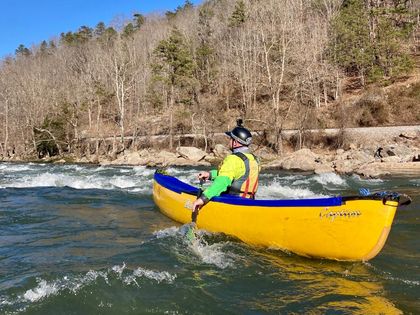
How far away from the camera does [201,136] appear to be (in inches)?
1315

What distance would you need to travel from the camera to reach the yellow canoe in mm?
4691

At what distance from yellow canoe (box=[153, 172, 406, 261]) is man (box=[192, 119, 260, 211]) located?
0.83 feet

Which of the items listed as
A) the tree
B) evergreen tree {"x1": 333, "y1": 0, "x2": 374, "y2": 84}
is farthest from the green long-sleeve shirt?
evergreen tree {"x1": 333, "y1": 0, "x2": 374, "y2": 84}

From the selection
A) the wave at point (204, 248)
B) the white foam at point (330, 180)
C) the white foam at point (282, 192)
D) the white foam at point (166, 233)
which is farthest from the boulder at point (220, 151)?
the wave at point (204, 248)

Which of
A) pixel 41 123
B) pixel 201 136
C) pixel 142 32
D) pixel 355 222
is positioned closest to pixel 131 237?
pixel 355 222

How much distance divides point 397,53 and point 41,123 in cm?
3137

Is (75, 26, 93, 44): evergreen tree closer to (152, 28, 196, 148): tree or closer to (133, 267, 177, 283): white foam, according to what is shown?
(152, 28, 196, 148): tree

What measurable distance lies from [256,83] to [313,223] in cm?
3335

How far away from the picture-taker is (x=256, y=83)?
37562 millimetres

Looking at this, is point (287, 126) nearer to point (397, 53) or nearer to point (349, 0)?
point (397, 53)

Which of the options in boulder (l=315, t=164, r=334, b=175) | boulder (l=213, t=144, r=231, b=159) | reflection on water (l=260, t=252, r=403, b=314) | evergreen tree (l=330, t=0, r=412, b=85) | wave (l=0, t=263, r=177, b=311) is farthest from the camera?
evergreen tree (l=330, t=0, r=412, b=85)

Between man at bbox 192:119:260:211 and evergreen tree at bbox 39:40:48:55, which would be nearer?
man at bbox 192:119:260:211

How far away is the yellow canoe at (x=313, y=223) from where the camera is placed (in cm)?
469

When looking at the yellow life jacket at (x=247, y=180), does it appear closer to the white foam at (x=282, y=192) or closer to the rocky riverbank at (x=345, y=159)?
the white foam at (x=282, y=192)
